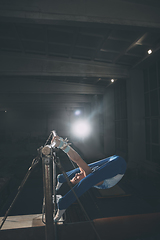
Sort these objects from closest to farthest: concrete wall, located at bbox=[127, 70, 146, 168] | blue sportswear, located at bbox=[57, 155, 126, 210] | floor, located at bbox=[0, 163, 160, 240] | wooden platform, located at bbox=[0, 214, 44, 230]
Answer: blue sportswear, located at bbox=[57, 155, 126, 210], wooden platform, located at bbox=[0, 214, 44, 230], floor, located at bbox=[0, 163, 160, 240], concrete wall, located at bbox=[127, 70, 146, 168]

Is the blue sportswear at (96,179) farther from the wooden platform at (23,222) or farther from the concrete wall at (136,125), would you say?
the concrete wall at (136,125)

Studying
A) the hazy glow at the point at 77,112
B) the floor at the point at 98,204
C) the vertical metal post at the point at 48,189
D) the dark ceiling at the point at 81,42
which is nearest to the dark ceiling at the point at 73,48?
the dark ceiling at the point at 81,42

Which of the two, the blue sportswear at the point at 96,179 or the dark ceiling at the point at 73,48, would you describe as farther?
the dark ceiling at the point at 73,48

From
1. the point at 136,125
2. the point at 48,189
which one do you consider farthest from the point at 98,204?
the point at 136,125

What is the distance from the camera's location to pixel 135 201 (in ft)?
15.5

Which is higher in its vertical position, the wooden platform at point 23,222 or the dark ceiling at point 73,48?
the dark ceiling at point 73,48

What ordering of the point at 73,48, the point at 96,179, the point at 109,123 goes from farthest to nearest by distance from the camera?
the point at 109,123, the point at 73,48, the point at 96,179

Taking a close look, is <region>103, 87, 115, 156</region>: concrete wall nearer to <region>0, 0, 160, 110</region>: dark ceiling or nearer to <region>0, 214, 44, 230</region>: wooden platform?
<region>0, 0, 160, 110</region>: dark ceiling

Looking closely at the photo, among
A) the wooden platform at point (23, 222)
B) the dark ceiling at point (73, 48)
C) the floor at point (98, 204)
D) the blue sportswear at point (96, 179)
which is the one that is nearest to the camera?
the blue sportswear at point (96, 179)

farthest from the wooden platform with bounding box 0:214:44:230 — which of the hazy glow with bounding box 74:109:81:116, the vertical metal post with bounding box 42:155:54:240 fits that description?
the hazy glow with bounding box 74:109:81:116

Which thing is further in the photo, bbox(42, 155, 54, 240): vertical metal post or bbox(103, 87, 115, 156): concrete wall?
bbox(103, 87, 115, 156): concrete wall

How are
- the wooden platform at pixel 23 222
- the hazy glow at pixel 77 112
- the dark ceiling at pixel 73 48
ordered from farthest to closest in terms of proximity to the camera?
the hazy glow at pixel 77 112 < the dark ceiling at pixel 73 48 < the wooden platform at pixel 23 222

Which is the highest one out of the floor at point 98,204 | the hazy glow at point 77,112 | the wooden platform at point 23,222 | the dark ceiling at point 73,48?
the dark ceiling at point 73,48

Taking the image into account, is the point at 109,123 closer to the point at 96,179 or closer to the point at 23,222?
the point at 96,179
